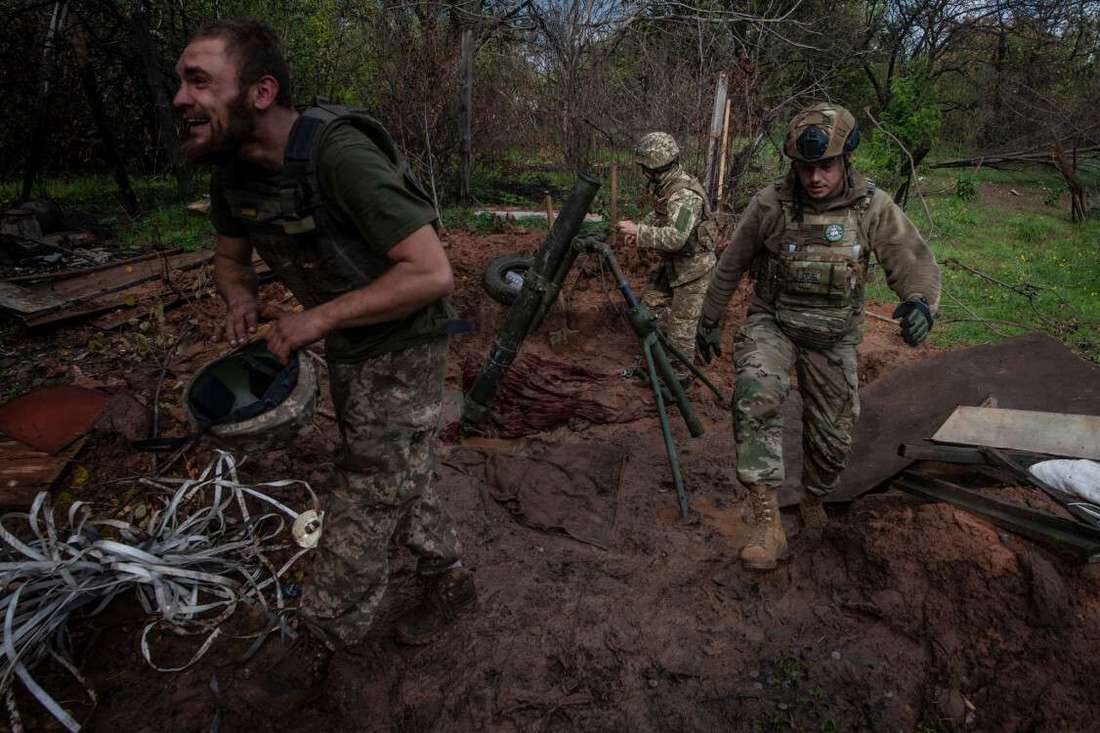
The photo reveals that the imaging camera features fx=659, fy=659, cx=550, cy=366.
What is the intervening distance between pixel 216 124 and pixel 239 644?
5.97ft

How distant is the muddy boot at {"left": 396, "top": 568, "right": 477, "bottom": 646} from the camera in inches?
95.3

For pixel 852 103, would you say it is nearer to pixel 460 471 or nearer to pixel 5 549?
pixel 460 471

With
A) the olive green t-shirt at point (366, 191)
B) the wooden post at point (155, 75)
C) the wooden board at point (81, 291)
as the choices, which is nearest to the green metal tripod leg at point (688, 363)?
the olive green t-shirt at point (366, 191)

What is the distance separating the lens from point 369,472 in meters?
1.99

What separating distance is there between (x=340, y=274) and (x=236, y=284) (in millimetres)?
634

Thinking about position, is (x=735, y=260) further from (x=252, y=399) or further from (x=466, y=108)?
(x=466, y=108)

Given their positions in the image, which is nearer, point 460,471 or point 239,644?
point 239,644

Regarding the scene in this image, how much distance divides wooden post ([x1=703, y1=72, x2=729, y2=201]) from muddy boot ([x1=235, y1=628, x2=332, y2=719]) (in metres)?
6.63

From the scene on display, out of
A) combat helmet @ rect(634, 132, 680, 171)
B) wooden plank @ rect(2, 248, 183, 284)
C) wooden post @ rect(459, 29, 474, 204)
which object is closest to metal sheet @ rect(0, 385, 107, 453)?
wooden plank @ rect(2, 248, 183, 284)

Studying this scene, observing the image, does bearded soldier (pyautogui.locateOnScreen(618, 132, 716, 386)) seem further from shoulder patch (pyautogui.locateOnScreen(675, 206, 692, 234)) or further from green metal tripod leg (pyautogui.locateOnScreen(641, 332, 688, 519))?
green metal tripod leg (pyautogui.locateOnScreen(641, 332, 688, 519))

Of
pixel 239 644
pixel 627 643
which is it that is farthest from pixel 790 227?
pixel 239 644

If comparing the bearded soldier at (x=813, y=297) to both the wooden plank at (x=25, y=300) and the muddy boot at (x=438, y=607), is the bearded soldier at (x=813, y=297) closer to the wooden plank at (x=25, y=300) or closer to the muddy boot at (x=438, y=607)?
the muddy boot at (x=438, y=607)

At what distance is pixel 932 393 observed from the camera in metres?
A: 3.80

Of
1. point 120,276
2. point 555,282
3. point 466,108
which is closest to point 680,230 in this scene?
point 555,282
